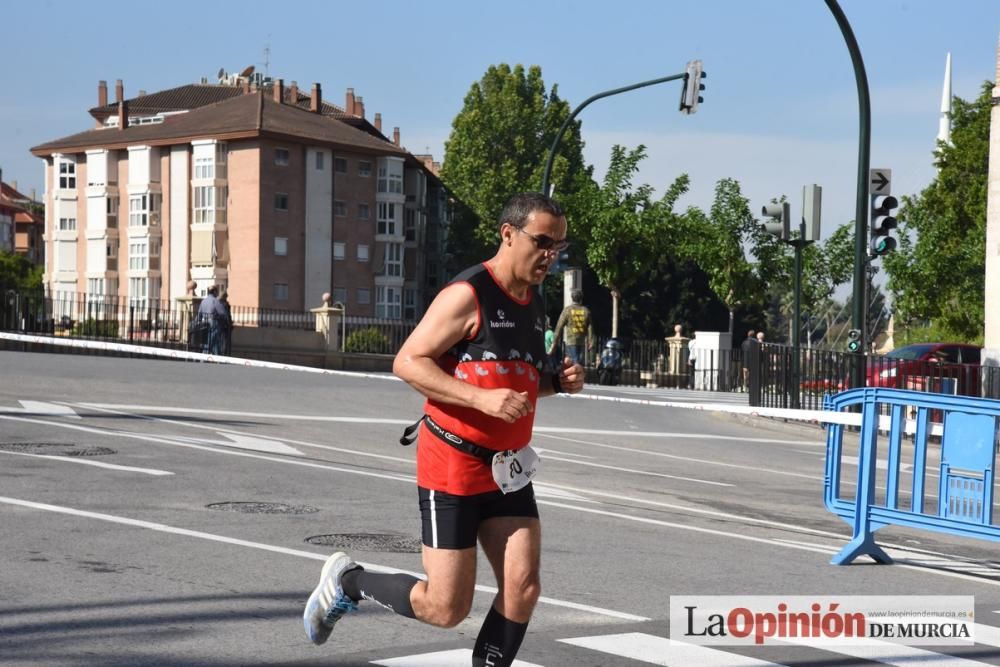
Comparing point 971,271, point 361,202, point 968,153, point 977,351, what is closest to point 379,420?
point 977,351

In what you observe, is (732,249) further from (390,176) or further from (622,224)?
(390,176)

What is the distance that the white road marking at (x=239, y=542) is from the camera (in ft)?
22.5

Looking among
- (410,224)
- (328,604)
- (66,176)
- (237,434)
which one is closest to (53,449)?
(237,434)

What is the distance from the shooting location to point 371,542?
28.0ft

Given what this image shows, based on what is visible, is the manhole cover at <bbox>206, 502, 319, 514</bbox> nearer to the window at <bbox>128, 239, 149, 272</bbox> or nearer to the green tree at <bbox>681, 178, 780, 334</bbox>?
the green tree at <bbox>681, 178, 780, 334</bbox>

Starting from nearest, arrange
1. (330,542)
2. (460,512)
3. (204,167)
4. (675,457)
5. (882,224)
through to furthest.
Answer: (460,512)
(330,542)
(675,457)
(882,224)
(204,167)

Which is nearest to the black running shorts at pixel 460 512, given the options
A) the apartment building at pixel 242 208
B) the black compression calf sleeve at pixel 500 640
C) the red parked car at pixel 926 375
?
the black compression calf sleeve at pixel 500 640

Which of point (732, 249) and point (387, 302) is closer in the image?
point (732, 249)

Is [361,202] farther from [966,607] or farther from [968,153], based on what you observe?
[966,607]

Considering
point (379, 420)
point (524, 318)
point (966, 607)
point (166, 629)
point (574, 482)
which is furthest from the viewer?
point (379, 420)

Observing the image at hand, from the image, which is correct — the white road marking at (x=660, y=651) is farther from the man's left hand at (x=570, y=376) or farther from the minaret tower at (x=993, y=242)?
the minaret tower at (x=993, y=242)

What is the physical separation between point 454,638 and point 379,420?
508 inches

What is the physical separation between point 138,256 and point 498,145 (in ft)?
77.2

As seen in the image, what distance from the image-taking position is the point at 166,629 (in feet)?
19.4
